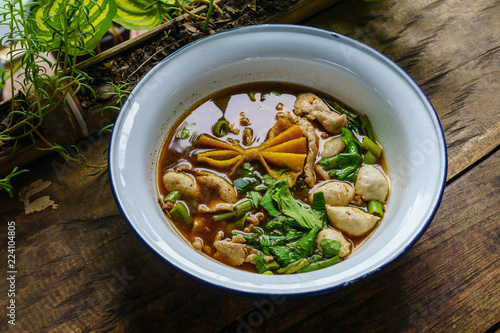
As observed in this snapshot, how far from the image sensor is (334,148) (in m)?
2.10

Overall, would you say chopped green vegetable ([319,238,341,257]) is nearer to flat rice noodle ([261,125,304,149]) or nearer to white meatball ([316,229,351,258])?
white meatball ([316,229,351,258])

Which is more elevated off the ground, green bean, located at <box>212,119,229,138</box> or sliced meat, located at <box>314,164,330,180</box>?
green bean, located at <box>212,119,229,138</box>

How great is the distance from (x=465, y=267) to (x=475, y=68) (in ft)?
3.78

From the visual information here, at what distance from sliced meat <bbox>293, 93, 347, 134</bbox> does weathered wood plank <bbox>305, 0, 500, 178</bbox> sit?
0.60 metres

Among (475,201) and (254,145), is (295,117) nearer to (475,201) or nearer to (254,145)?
(254,145)

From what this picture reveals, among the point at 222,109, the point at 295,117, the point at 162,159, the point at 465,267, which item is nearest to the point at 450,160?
the point at 465,267

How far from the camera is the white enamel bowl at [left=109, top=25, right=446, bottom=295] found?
5.27 ft

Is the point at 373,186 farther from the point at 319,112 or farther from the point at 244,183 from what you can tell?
the point at 244,183

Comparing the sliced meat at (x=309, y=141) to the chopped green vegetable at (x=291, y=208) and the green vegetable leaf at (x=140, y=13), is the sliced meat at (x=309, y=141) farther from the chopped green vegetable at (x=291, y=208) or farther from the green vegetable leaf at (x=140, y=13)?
the green vegetable leaf at (x=140, y=13)

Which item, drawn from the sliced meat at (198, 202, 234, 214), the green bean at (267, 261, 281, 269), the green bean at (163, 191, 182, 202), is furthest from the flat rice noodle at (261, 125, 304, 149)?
the green bean at (267, 261, 281, 269)

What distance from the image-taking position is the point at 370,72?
2027 mm

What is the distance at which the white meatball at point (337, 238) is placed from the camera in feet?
6.06

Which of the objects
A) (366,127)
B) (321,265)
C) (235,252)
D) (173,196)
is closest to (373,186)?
(366,127)

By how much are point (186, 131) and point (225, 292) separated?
0.86m
